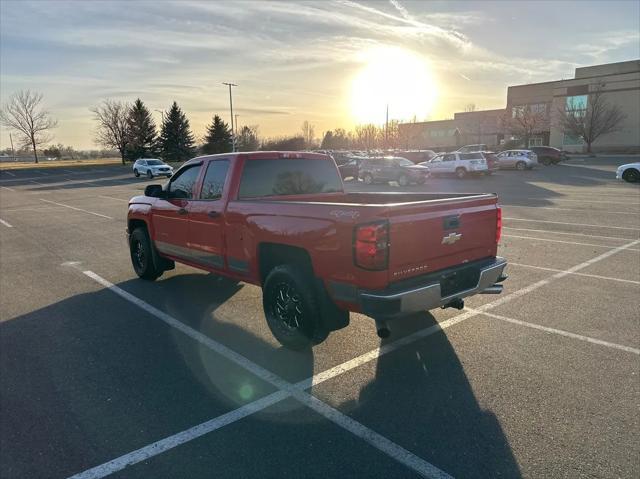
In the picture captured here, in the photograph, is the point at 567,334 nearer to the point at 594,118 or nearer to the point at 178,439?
the point at 178,439

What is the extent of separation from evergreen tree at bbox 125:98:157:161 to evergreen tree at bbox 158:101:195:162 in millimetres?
3604

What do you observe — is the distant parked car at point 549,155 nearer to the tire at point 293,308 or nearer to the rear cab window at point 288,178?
the rear cab window at point 288,178

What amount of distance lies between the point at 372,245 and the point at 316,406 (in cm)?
131

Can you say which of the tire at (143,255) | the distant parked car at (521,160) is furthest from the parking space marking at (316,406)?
the distant parked car at (521,160)

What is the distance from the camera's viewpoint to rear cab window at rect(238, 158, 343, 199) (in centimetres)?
519

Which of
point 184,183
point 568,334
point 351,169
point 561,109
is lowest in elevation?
point 568,334

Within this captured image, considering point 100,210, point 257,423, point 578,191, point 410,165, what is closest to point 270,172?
point 257,423

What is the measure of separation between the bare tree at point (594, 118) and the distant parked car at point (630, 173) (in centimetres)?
3606

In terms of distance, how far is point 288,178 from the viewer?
17.9 feet

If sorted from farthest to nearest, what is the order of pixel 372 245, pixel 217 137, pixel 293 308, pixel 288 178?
pixel 217 137, pixel 288 178, pixel 293 308, pixel 372 245

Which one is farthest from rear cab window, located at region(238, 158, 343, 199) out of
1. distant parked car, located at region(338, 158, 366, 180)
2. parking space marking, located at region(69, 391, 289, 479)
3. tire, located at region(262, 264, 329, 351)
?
distant parked car, located at region(338, 158, 366, 180)

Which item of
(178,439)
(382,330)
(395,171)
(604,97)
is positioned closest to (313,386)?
(382,330)

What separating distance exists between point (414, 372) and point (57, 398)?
9.74 ft

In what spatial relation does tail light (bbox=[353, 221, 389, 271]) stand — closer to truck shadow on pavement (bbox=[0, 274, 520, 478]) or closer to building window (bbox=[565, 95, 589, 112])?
truck shadow on pavement (bbox=[0, 274, 520, 478])
